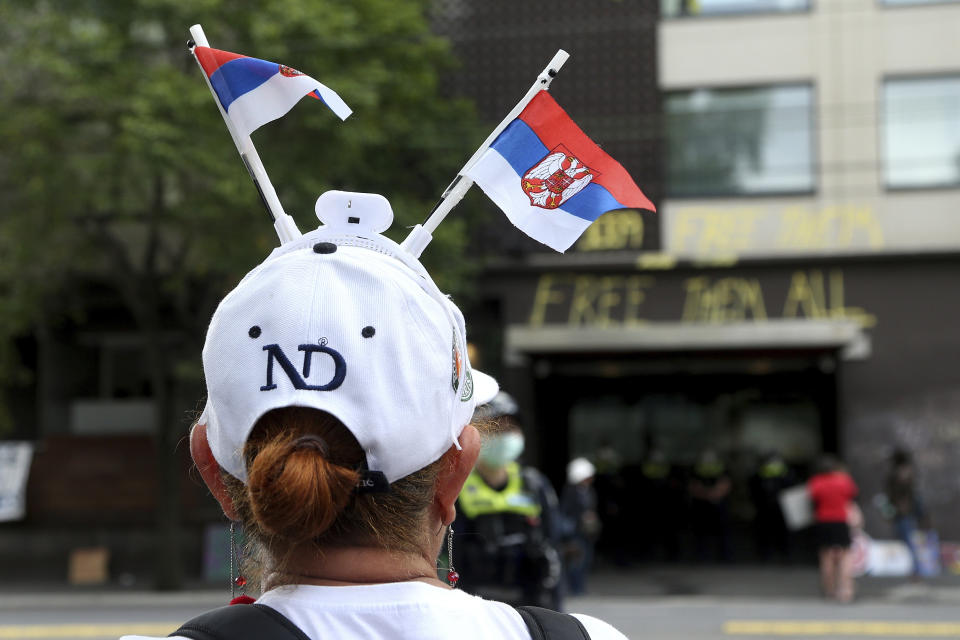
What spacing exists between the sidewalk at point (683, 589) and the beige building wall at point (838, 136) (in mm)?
5042

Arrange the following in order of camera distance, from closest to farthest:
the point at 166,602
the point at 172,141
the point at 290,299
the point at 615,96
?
the point at 290,299 < the point at 172,141 < the point at 166,602 < the point at 615,96

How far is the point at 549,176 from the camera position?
177 cm

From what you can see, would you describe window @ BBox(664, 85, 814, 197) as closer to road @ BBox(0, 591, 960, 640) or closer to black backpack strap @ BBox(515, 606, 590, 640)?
road @ BBox(0, 591, 960, 640)

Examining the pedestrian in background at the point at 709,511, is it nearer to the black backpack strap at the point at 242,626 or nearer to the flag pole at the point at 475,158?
the flag pole at the point at 475,158

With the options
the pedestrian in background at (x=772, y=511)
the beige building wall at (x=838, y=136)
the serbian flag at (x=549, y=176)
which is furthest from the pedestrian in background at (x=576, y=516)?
the serbian flag at (x=549, y=176)

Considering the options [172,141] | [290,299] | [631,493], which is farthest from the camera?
[631,493]

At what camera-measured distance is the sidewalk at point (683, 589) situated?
15.2 m

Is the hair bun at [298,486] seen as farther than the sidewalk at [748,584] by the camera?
No

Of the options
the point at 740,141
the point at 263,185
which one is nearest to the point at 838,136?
the point at 740,141

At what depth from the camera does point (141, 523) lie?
63.7ft

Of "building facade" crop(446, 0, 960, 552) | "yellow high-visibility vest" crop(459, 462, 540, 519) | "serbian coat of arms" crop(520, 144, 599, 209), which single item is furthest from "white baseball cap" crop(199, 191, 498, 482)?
"building facade" crop(446, 0, 960, 552)

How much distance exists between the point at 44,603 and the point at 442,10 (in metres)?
11.1

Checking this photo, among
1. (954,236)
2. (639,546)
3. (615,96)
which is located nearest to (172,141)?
(615,96)

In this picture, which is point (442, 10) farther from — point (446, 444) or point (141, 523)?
point (446, 444)
